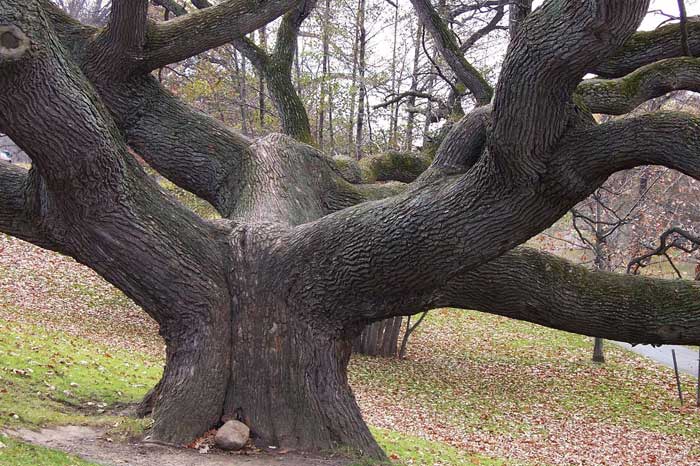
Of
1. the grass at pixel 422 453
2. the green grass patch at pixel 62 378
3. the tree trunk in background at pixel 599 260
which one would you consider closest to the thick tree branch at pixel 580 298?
the grass at pixel 422 453

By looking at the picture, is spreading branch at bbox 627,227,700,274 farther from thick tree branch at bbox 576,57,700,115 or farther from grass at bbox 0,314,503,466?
grass at bbox 0,314,503,466

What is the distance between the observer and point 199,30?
6.50 m

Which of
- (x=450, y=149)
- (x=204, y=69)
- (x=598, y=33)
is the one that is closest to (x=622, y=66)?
(x=450, y=149)

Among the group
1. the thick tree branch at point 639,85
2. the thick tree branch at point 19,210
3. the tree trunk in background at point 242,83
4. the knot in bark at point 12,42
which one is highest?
the tree trunk in background at point 242,83

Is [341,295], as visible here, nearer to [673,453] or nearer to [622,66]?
[622,66]

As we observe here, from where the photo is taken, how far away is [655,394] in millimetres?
15195

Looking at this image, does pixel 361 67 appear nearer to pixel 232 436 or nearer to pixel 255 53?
pixel 255 53

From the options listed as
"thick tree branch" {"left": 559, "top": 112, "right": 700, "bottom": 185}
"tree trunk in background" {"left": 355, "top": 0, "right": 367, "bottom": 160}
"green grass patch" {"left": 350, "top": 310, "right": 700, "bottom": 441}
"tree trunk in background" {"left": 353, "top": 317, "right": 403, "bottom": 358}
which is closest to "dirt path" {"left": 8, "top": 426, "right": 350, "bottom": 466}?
"thick tree branch" {"left": 559, "top": 112, "right": 700, "bottom": 185}

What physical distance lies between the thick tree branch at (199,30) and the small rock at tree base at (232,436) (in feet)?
11.3

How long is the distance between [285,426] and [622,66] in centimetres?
451

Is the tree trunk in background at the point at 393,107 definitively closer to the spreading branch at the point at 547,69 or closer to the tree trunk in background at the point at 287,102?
the tree trunk in background at the point at 287,102

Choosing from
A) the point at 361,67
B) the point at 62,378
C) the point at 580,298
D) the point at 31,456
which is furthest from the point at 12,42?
the point at 361,67

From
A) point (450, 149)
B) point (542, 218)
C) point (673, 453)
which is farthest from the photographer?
point (673, 453)

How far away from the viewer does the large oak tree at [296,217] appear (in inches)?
169
